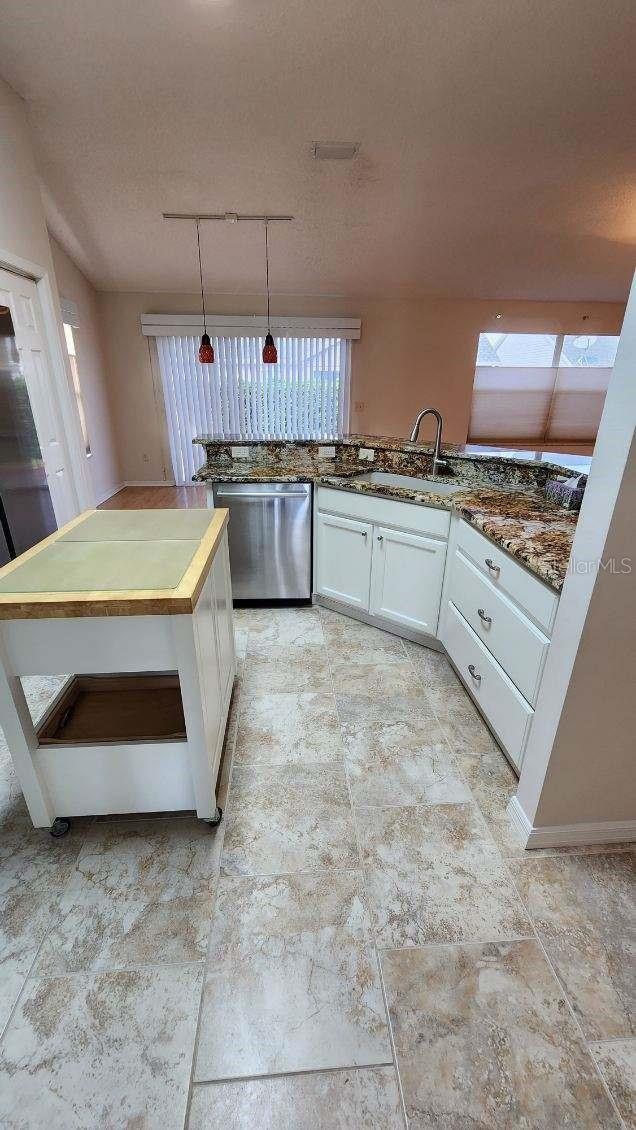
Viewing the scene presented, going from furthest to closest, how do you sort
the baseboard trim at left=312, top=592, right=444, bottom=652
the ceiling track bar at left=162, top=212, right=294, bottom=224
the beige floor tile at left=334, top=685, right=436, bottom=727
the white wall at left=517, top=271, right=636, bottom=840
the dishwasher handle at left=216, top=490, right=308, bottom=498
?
1. the ceiling track bar at left=162, top=212, right=294, bottom=224
2. the dishwasher handle at left=216, top=490, right=308, bottom=498
3. the baseboard trim at left=312, top=592, right=444, bottom=652
4. the beige floor tile at left=334, top=685, right=436, bottom=727
5. the white wall at left=517, top=271, right=636, bottom=840

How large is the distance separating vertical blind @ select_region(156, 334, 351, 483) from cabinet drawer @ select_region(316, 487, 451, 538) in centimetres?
378

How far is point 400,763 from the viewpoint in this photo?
1.74m

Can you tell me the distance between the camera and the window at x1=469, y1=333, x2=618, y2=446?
21.6 ft

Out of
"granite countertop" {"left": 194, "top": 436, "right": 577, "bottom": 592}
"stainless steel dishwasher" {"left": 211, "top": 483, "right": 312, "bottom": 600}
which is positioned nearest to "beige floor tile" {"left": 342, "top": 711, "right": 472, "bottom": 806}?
"granite countertop" {"left": 194, "top": 436, "right": 577, "bottom": 592}

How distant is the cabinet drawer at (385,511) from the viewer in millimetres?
2240

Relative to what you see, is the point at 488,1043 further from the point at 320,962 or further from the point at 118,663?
the point at 118,663

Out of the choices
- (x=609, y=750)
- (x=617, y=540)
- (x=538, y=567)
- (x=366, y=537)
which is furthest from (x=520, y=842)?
(x=366, y=537)

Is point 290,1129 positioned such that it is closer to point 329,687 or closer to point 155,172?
point 329,687

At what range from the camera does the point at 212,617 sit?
1590mm

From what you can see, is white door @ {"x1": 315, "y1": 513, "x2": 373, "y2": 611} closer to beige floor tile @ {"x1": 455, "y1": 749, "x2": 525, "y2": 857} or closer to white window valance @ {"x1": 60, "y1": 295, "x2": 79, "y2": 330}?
beige floor tile @ {"x1": 455, "y1": 749, "x2": 525, "y2": 857}

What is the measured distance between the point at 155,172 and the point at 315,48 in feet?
5.50

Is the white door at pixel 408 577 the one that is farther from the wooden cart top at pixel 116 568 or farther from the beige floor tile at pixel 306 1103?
the beige floor tile at pixel 306 1103

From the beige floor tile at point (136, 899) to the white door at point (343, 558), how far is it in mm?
1538

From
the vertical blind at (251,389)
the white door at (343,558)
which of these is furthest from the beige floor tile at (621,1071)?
the vertical blind at (251,389)
